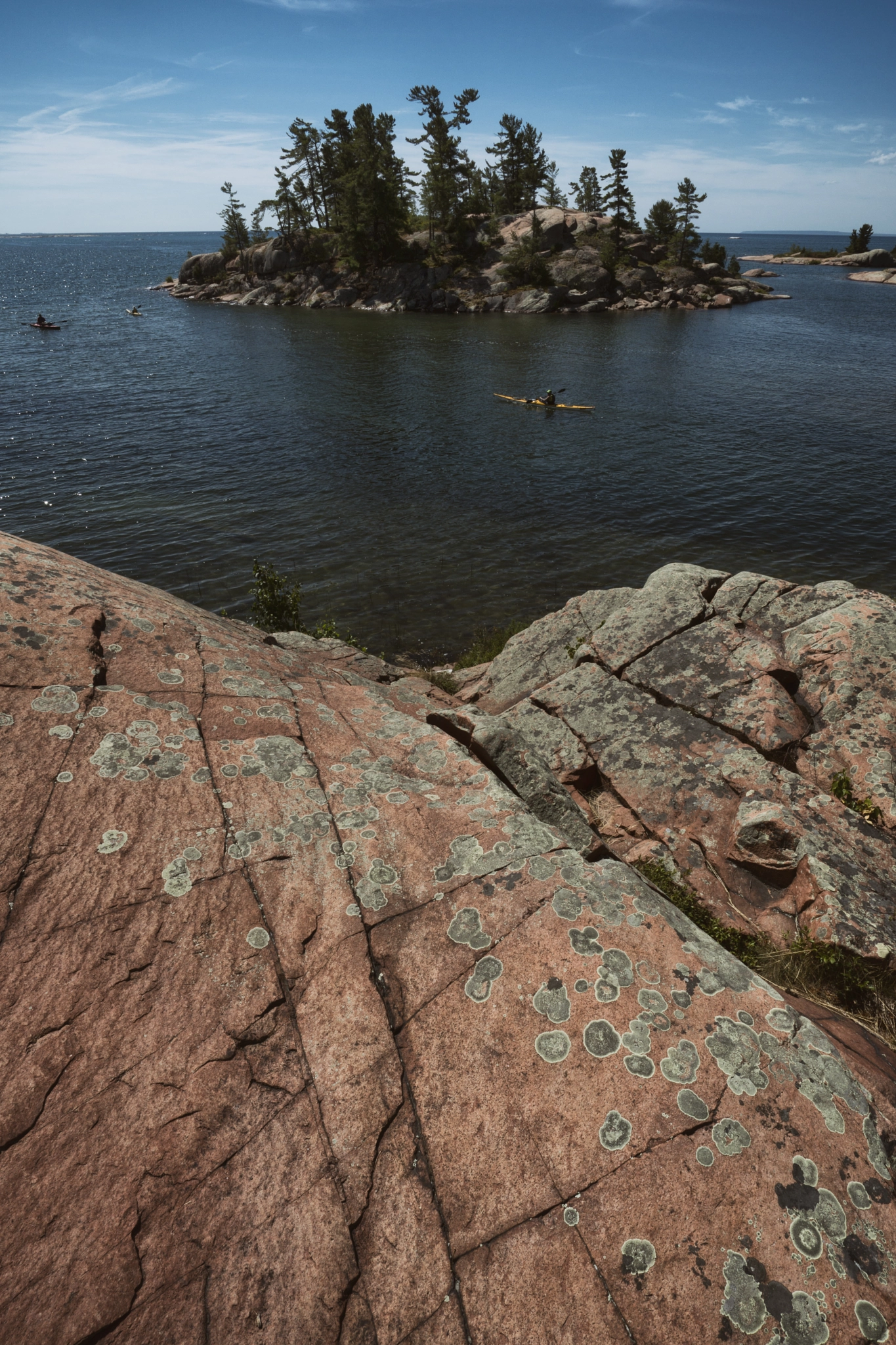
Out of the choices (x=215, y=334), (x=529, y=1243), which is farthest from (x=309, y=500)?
(x=215, y=334)

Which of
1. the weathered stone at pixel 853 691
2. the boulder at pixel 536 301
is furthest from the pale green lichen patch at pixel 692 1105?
the boulder at pixel 536 301

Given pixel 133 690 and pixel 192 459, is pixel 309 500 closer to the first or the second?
pixel 192 459

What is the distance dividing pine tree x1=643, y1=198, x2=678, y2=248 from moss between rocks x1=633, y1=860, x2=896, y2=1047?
14212cm

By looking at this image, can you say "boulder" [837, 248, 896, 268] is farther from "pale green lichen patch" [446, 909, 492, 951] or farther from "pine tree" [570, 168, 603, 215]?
"pale green lichen patch" [446, 909, 492, 951]

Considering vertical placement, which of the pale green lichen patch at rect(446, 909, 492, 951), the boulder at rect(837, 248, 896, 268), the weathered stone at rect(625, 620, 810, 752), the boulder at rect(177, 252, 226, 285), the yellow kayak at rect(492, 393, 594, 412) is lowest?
the weathered stone at rect(625, 620, 810, 752)

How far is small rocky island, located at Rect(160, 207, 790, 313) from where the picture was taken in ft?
319

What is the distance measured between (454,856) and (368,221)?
123 metres

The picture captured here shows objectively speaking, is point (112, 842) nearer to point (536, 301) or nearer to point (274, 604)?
point (274, 604)

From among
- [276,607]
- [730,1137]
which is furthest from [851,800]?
[276,607]

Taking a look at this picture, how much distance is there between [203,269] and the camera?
122688mm

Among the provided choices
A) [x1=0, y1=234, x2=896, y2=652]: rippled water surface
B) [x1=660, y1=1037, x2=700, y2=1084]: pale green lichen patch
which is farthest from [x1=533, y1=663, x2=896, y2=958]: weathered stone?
[x1=0, y1=234, x2=896, y2=652]: rippled water surface

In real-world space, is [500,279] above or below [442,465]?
above

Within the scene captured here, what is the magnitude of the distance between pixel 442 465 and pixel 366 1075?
37012 mm

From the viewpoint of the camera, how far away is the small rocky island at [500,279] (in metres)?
97.3
